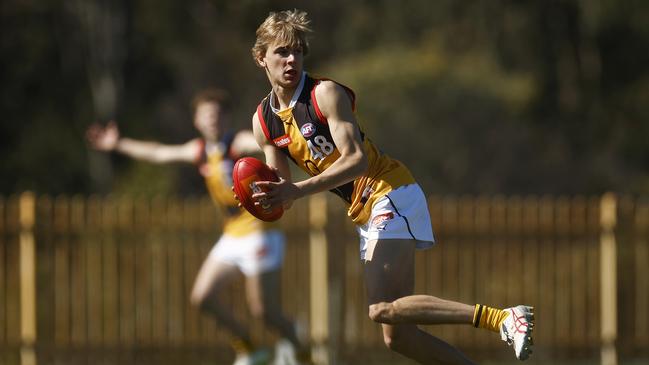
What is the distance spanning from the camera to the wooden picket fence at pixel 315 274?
13.3 meters

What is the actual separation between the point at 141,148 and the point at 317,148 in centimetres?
425

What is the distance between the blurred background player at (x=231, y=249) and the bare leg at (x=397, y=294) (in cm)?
348

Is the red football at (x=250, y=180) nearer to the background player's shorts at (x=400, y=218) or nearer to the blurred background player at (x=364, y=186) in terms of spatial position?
the blurred background player at (x=364, y=186)

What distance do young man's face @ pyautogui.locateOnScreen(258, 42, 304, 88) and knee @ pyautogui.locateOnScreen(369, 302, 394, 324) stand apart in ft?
4.09

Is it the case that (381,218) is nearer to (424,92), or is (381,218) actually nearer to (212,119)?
(212,119)

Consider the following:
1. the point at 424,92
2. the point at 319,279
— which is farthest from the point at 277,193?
the point at 424,92

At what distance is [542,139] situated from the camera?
2667 centimetres

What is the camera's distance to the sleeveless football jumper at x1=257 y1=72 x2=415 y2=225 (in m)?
6.93

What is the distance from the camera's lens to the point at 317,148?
700 cm

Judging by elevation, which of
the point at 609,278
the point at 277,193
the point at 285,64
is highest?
the point at 285,64

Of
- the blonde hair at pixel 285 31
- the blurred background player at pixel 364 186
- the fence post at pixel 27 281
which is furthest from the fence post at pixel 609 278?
the blonde hair at pixel 285 31

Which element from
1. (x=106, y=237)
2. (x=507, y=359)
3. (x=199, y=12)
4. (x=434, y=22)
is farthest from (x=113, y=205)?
(x=199, y=12)

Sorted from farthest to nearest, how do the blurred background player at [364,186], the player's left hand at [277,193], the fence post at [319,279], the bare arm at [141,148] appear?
1. the fence post at [319,279]
2. the bare arm at [141,148]
3. the blurred background player at [364,186]
4. the player's left hand at [277,193]

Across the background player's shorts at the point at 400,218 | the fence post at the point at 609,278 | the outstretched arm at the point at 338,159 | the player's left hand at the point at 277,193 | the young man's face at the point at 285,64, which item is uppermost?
the young man's face at the point at 285,64
